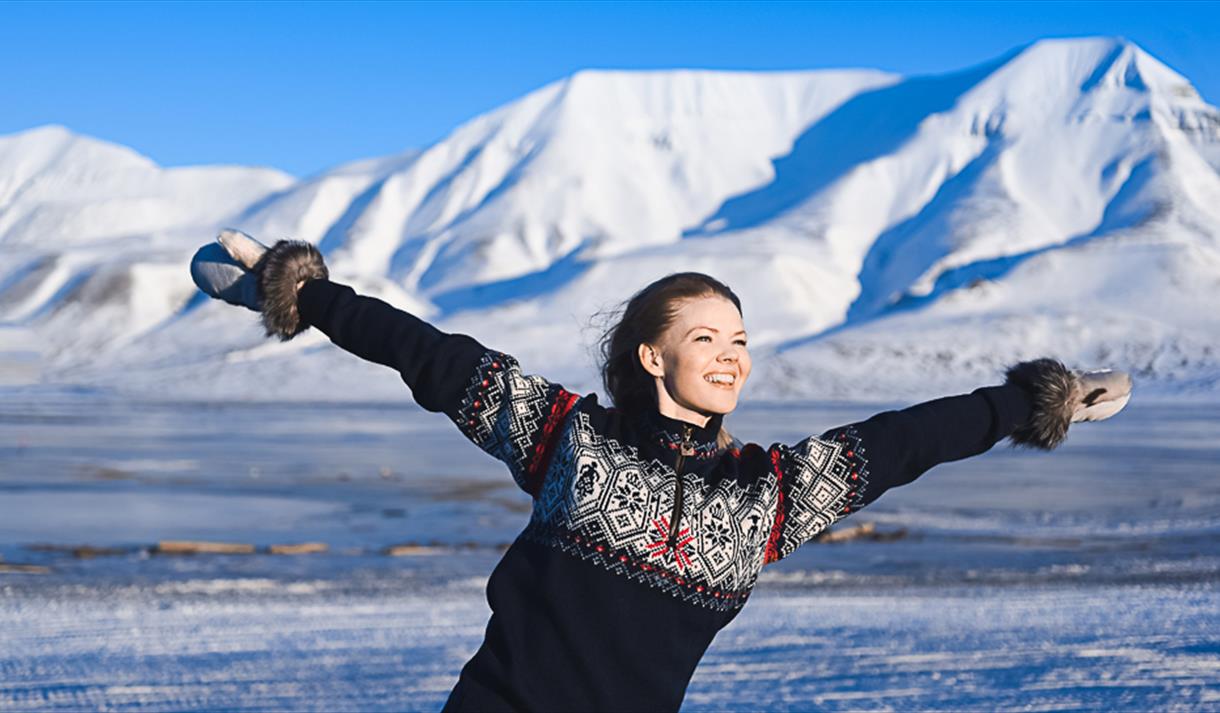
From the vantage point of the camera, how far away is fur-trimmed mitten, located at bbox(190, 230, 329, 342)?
3.31m

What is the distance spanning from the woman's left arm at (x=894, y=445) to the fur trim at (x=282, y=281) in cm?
106

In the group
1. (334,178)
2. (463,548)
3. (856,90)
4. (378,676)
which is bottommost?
(334,178)

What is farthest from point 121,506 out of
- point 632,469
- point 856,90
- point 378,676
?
point 856,90

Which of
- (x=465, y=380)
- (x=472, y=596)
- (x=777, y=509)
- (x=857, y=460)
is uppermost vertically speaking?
(x=465, y=380)

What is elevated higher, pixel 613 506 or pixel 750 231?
pixel 613 506

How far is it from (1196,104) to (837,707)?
17010 cm

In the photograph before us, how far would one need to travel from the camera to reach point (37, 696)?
6.68m

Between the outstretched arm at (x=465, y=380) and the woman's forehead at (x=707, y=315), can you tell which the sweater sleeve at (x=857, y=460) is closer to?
the woman's forehead at (x=707, y=315)

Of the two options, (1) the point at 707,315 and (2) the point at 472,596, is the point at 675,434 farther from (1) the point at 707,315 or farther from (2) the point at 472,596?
(2) the point at 472,596

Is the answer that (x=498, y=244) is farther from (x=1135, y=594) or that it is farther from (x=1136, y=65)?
(x=1135, y=594)

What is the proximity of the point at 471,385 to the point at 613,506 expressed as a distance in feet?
1.33

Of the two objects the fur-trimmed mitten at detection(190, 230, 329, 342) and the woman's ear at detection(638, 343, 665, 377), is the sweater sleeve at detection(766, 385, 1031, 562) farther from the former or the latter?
the fur-trimmed mitten at detection(190, 230, 329, 342)

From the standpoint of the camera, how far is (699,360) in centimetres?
321

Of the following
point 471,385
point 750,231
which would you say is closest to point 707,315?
point 471,385
